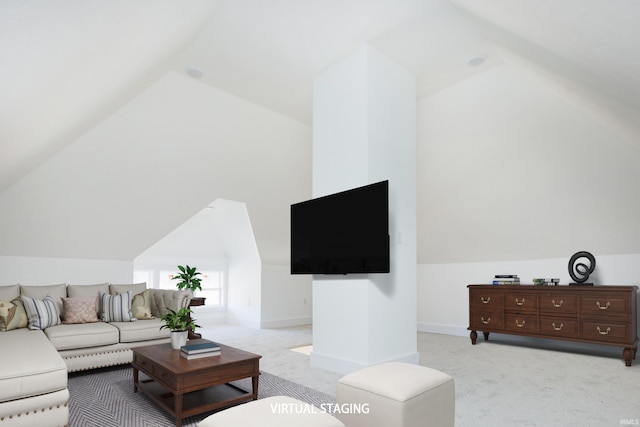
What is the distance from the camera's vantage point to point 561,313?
505 cm

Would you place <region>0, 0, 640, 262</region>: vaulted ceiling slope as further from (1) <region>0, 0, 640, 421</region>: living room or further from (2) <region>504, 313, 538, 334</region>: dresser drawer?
(2) <region>504, 313, 538, 334</region>: dresser drawer

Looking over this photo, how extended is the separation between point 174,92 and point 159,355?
3163mm

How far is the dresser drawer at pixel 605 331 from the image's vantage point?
457 cm

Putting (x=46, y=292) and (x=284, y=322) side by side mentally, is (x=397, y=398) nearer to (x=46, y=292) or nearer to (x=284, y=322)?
(x=46, y=292)

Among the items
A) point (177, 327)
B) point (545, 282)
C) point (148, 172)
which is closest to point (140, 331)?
point (177, 327)

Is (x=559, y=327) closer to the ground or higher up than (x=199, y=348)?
closer to the ground

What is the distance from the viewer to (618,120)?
325 cm

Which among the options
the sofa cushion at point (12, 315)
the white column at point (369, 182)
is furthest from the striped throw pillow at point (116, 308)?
the white column at point (369, 182)

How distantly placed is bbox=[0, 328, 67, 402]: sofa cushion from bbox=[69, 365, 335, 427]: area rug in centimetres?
48

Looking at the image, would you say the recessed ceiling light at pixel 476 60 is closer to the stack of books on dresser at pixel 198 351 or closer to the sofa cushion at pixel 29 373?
the stack of books on dresser at pixel 198 351

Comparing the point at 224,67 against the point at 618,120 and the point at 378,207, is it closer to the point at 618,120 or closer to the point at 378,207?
the point at 378,207

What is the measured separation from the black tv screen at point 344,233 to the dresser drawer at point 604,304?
2.81m

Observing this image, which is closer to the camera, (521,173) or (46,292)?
(46,292)

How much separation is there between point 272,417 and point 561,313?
4585 mm
